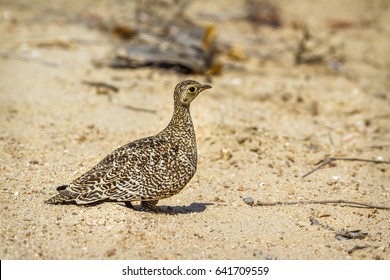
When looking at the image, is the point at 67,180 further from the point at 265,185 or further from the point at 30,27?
the point at 30,27

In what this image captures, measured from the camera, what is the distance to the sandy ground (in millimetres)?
5582

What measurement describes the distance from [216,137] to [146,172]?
279cm

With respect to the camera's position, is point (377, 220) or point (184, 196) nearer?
point (377, 220)

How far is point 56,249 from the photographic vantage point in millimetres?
5234

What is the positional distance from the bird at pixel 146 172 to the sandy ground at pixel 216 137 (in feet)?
0.65

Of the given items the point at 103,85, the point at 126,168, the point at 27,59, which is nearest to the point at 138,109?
the point at 103,85

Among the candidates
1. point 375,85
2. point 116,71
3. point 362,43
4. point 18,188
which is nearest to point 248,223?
point 18,188

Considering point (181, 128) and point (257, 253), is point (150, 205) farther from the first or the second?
point (257, 253)

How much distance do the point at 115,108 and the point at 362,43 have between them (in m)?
7.68

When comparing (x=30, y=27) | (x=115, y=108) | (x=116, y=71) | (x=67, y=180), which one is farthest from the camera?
(x=30, y=27)

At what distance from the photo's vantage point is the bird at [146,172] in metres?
5.69

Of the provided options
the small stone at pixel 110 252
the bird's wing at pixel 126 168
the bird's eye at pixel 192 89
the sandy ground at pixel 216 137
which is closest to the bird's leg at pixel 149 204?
the sandy ground at pixel 216 137

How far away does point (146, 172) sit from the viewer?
580cm

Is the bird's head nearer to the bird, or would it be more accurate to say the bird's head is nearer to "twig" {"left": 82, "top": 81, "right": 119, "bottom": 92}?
the bird
